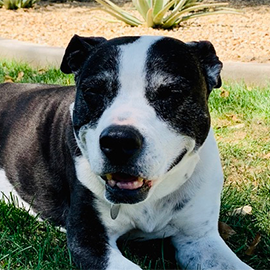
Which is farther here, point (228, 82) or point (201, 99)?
point (228, 82)

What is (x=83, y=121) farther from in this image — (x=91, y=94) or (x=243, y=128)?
(x=243, y=128)

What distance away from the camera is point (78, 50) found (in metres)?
3.52

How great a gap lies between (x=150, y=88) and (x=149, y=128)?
26 cm

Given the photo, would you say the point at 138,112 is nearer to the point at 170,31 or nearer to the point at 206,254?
the point at 206,254

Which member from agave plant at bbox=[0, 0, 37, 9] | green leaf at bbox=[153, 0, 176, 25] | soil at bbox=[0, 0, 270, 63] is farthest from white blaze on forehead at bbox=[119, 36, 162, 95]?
agave plant at bbox=[0, 0, 37, 9]

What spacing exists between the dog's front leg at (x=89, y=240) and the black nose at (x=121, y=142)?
1.85 feet

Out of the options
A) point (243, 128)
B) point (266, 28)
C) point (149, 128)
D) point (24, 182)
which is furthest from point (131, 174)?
point (266, 28)

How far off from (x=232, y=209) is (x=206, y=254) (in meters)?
0.66

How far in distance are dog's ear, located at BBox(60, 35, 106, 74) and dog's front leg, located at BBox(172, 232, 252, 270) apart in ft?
3.81

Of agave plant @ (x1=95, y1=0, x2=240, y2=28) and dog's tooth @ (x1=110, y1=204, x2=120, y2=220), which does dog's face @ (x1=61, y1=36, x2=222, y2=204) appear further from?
agave plant @ (x1=95, y1=0, x2=240, y2=28)

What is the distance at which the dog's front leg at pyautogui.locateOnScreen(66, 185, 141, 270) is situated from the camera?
3100 mm

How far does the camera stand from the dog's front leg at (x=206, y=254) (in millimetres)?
3258

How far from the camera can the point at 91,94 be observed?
3.13 metres

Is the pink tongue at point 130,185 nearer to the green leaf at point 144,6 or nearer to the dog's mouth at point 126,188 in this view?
the dog's mouth at point 126,188
